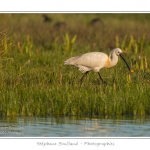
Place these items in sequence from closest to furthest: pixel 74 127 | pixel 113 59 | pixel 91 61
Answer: pixel 74 127, pixel 91 61, pixel 113 59

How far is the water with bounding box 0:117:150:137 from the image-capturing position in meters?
8.78

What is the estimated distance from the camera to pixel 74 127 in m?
9.16

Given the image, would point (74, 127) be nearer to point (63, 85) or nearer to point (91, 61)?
point (63, 85)

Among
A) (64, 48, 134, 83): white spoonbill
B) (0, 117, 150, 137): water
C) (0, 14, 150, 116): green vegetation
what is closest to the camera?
(0, 117, 150, 137): water

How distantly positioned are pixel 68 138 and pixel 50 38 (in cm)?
1396

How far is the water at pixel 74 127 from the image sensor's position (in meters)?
8.78

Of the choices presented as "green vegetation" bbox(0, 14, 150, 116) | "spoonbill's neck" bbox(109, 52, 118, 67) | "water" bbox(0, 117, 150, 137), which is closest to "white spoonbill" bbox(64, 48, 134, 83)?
"spoonbill's neck" bbox(109, 52, 118, 67)

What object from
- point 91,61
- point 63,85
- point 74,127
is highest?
point 91,61

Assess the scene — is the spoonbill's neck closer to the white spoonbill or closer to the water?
the white spoonbill

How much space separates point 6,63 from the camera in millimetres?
14312

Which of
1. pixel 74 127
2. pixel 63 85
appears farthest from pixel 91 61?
pixel 74 127

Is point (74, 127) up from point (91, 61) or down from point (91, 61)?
down

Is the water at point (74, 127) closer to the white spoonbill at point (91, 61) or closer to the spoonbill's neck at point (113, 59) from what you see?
the white spoonbill at point (91, 61)

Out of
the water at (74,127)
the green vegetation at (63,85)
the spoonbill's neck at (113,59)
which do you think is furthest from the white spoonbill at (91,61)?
the water at (74,127)
